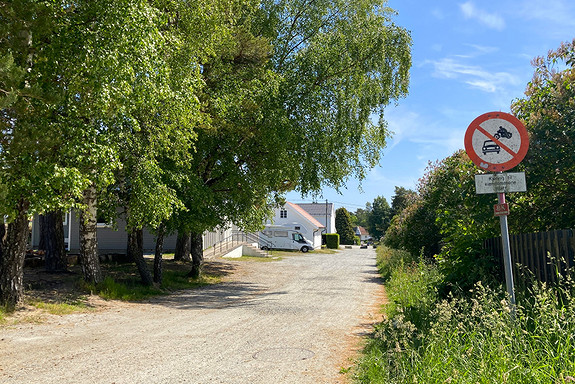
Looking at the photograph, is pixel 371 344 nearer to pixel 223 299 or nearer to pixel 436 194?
pixel 436 194

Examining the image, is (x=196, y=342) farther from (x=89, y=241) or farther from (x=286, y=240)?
(x=286, y=240)

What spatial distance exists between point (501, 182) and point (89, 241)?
36.6 ft

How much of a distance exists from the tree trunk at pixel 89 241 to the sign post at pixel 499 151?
1017 cm

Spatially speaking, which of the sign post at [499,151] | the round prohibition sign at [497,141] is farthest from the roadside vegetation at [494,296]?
the round prohibition sign at [497,141]

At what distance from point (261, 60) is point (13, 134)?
9359 mm

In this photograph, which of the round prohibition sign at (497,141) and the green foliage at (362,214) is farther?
the green foliage at (362,214)

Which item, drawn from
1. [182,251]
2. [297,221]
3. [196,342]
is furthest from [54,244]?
[297,221]

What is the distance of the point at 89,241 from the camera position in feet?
43.2

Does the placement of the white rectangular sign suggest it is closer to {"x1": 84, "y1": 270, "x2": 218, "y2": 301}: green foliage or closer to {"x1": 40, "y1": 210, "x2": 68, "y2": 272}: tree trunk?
{"x1": 84, "y1": 270, "x2": 218, "y2": 301}: green foliage

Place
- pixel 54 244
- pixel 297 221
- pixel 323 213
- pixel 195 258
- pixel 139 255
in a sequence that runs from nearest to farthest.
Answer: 1. pixel 139 255
2. pixel 54 244
3. pixel 195 258
4. pixel 297 221
5. pixel 323 213

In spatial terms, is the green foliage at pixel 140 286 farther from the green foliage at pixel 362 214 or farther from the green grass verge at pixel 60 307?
the green foliage at pixel 362 214

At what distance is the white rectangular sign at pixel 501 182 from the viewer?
5672 mm

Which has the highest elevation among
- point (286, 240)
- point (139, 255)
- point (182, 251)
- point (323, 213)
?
point (323, 213)

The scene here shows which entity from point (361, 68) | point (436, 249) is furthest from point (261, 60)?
point (436, 249)
